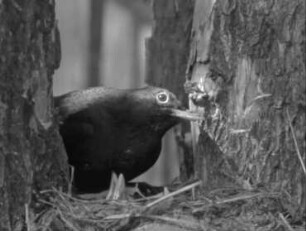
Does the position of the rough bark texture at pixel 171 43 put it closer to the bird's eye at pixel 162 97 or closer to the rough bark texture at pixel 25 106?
the bird's eye at pixel 162 97

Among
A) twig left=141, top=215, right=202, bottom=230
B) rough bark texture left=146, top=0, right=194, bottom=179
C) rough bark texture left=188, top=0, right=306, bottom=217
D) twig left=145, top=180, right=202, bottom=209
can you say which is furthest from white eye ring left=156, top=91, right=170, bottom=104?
twig left=141, top=215, right=202, bottom=230

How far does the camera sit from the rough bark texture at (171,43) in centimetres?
681

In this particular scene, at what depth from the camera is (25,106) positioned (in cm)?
498

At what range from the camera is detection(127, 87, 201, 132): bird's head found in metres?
6.19

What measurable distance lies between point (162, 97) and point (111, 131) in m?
0.41

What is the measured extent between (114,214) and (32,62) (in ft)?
3.00

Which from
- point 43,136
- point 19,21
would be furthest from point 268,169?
→ point 19,21

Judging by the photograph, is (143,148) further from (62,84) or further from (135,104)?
(62,84)

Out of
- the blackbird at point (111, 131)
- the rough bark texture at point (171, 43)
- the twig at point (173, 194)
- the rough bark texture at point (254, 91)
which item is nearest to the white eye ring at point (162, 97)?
the blackbird at point (111, 131)

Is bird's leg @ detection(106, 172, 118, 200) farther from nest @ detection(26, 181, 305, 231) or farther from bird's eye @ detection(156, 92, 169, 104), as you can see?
bird's eye @ detection(156, 92, 169, 104)

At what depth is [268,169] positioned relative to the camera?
520 centimetres

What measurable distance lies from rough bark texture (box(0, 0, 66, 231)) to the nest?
12 centimetres

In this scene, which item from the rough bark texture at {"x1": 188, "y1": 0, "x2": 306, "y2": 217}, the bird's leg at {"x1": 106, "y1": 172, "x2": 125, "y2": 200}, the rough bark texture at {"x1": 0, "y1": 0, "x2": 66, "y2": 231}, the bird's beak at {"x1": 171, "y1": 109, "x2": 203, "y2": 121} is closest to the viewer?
the rough bark texture at {"x1": 0, "y1": 0, "x2": 66, "y2": 231}

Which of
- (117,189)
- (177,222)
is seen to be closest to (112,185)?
(117,189)
